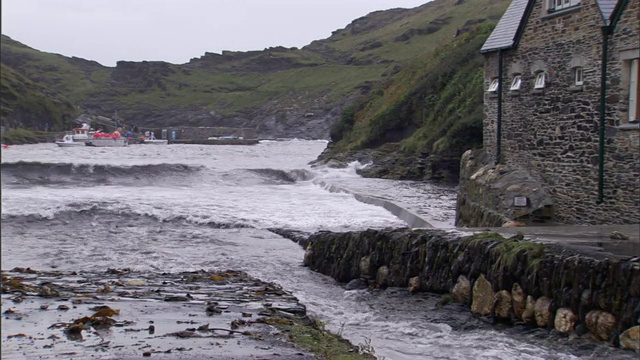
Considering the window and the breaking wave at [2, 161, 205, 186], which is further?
the breaking wave at [2, 161, 205, 186]

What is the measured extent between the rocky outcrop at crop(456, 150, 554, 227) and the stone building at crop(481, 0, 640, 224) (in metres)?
0.24

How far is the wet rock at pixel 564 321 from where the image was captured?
8500mm

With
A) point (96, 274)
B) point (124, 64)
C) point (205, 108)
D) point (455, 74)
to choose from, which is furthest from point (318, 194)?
point (124, 64)

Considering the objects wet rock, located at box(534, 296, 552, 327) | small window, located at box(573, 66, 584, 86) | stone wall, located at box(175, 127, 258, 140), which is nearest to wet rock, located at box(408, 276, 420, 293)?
wet rock, located at box(534, 296, 552, 327)

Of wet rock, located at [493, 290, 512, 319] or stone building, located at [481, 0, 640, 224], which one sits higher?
stone building, located at [481, 0, 640, 224]

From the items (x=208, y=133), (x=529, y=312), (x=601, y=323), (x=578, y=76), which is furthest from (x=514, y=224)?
(x=208, y=133)

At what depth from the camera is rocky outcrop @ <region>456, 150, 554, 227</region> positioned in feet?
48.9

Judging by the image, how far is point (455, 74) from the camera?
40094mm

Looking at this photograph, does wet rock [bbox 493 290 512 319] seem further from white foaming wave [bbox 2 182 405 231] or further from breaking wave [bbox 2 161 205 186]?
breaking wave [bbox 2 161 205 186]

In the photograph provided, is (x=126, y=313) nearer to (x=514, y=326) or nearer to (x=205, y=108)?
(x=514, y=326)

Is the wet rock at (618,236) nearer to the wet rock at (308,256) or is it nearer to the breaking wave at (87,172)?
the wet rock at (308,256)

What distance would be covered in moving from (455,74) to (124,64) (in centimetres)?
14618

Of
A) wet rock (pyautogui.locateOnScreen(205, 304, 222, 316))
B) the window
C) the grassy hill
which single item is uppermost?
the grassy hill

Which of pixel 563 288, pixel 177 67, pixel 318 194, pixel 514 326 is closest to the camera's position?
pixel 563 288
